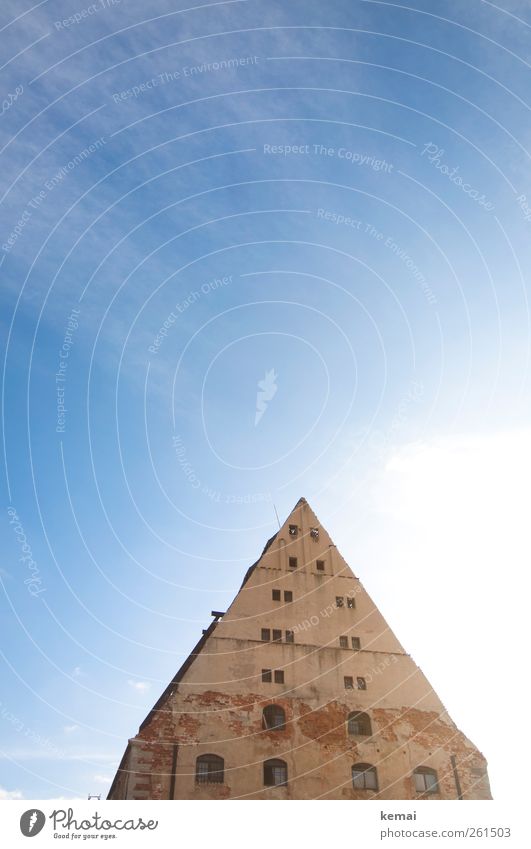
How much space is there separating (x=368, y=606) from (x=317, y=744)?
834 cm

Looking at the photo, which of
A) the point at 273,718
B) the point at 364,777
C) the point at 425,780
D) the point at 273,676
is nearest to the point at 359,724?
the point at 364,777

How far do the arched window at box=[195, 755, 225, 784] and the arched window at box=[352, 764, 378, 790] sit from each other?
6437 mm

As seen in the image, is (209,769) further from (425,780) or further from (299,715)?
(425,780)

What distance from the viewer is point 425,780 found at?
2978 cm

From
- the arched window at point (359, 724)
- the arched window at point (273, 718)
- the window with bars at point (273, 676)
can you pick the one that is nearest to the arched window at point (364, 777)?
the arched window at point (359, 724)

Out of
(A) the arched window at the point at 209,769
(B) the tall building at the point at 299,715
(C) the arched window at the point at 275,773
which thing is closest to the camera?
(A) the arched window at the point at 209,769

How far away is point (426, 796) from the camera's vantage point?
2906 cm

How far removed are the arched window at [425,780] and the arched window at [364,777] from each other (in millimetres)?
2139

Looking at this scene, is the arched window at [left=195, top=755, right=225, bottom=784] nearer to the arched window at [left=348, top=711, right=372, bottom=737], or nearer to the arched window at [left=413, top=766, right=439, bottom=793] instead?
the arched window at [left=348, top=711, right=372, bottom=737]

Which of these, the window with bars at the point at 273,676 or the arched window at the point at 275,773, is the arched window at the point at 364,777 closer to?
the arched window at the point at 275,773

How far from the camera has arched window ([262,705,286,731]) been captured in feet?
97.0

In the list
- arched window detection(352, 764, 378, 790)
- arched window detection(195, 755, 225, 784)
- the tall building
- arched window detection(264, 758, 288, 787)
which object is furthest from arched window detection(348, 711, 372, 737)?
arched window detection(195, 755, 225, 784)

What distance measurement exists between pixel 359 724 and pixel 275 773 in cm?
504

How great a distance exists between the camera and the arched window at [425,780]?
29.4 m
